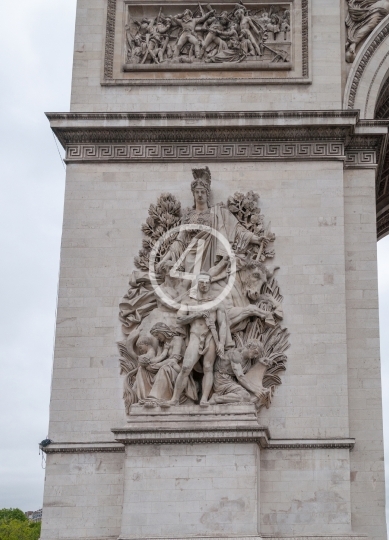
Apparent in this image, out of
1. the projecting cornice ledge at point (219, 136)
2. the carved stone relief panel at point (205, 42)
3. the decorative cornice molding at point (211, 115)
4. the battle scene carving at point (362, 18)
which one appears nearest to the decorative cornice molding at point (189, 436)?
the projecting cornice ledge at point (219, 136)

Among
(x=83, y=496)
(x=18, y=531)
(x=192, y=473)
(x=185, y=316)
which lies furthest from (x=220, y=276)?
→ (x=18, y=531)

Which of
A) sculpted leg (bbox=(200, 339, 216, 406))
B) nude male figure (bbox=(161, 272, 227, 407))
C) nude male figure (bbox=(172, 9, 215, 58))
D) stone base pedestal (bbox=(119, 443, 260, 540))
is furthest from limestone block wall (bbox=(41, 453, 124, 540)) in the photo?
nude male figure (bbox=(172, 9, 215, 58))

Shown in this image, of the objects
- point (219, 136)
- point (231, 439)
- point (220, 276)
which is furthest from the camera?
point (219, 136)

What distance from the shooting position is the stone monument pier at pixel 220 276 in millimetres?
17703

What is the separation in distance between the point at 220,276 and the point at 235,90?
12.0ft

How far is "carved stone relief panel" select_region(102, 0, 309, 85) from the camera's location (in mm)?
20375

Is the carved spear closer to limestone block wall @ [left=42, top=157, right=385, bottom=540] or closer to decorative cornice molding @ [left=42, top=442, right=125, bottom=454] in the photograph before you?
limestone block wall @ [left=42, top=157, right=385, bottom=540]

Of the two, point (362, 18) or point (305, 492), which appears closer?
point (305, 492)

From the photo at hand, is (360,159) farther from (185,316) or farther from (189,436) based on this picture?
(189,436)

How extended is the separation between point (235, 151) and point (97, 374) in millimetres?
4687

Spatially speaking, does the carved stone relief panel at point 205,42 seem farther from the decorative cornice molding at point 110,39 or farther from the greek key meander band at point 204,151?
the greek key meander band at point 204,151

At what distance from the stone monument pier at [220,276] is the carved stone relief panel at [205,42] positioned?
37mm

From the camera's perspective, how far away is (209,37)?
2064 cm

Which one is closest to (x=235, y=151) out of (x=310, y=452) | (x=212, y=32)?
(x=212, y=32)
